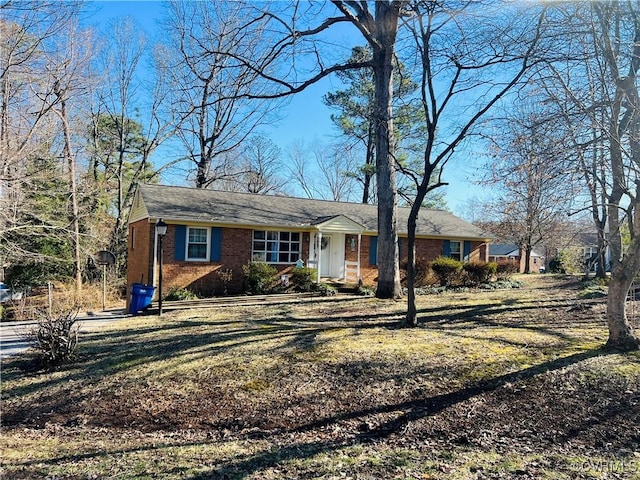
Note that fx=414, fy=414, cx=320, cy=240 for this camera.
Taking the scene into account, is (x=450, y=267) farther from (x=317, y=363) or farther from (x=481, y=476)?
(x=481, y=476)

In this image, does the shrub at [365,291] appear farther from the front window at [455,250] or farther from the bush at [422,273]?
the front window at [455,250]

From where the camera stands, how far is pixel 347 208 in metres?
21.8

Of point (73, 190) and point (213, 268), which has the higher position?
A: point (73, 190)

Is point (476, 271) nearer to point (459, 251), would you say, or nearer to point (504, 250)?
point (459, 251)

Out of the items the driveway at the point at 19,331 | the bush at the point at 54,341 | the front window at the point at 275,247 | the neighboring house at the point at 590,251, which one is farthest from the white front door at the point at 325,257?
the bush at the point at 54,341

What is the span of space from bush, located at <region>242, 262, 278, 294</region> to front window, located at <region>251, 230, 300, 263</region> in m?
0.78

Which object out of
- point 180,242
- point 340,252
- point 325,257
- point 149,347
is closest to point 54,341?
point 149,347

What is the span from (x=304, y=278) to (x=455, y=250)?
9.46 meters

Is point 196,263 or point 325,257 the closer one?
point 196,263

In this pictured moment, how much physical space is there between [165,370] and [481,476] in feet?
14.5

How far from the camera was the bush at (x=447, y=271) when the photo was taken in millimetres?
18266

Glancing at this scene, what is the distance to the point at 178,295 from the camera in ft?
47.6

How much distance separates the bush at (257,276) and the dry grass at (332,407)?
7.93 meters

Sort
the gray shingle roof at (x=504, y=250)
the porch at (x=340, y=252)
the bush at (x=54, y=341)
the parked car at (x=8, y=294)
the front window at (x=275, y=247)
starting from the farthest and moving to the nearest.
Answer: the gray shingle roof at (x=504, y=250) < the porch at (x=340, y=252) < the front window at (x=275, y=247) < the parked car at (x=8, y=294) < the bush at (x=54, y=341)
